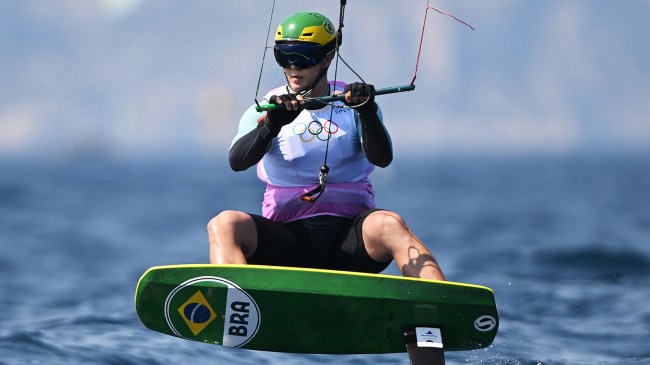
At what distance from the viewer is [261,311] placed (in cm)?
704

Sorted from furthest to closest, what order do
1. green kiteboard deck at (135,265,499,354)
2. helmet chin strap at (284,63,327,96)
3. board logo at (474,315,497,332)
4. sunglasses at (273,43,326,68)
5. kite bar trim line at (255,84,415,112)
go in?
helmet chin strap at (284,63,327,96) → sunglasses at (273,43,326,68) → board logo at (474,315,497,332) → green kiteboard deck at (135,265,499,354) → kite bar trim line at (255,84,415,112)

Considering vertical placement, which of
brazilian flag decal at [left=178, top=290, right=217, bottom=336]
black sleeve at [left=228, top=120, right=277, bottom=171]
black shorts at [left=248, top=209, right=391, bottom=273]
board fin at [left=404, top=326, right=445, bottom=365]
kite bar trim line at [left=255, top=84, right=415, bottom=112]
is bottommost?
board fin at [left=404, top=326, right=445, bottom=365]

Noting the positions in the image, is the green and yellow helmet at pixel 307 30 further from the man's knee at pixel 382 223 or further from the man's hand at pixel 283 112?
Answer: the man's knee at pixel 382 223

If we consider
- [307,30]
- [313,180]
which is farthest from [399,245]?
[307,30]

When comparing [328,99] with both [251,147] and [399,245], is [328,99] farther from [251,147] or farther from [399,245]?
[399,245]

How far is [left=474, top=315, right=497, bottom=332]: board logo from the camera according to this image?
697 cm

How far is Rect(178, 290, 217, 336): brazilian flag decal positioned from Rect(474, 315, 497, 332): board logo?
1.52 metres

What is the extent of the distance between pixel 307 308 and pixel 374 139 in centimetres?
105

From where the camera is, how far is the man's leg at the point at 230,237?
712 cm

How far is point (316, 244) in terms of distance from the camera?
7.59 metres

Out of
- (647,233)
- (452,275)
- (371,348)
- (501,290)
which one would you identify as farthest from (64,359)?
(647,233)

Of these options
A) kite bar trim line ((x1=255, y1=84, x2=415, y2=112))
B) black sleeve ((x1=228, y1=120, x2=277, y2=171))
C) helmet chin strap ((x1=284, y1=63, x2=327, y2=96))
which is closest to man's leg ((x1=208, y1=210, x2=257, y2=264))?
black sleeve ((x1=228, y1=120, x2=277, y2=171))

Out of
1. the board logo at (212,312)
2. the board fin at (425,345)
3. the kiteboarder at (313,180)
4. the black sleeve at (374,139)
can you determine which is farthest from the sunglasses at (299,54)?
the board fin at (425,345)

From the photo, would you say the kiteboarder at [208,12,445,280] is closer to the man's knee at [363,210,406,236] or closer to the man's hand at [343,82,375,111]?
the man's knee at [363,210,406,236]
